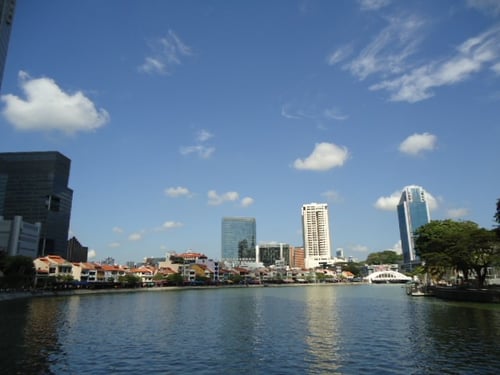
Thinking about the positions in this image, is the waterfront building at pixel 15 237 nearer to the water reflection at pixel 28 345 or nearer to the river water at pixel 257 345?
the water reflection at pixel 28 345

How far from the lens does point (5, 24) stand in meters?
102

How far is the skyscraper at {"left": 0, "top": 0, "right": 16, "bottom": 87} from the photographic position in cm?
10019

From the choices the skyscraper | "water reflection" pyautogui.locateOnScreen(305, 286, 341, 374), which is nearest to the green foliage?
"water reflection" pyautogui.locateOnScreen(305, 286, 341, 374)

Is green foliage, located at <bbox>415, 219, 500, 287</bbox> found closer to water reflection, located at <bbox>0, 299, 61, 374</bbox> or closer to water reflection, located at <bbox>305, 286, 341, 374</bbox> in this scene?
water reflection, located at <bbox>305, 286, 341, 374</bbox>

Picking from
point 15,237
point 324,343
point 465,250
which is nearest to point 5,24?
point 15,237

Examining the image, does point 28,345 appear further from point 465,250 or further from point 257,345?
point 465,250

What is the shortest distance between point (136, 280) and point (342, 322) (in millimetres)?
121976

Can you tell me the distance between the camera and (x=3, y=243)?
15488cm

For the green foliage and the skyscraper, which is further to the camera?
the skyscraper

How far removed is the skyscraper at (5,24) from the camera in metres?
100

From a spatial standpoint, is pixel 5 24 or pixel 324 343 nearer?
pixel 324 343

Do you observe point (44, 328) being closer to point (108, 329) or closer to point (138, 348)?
point (108, 329)

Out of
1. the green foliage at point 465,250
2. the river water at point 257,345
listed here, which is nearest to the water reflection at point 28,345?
the river water at point 257,345

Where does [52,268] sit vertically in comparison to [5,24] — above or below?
below
